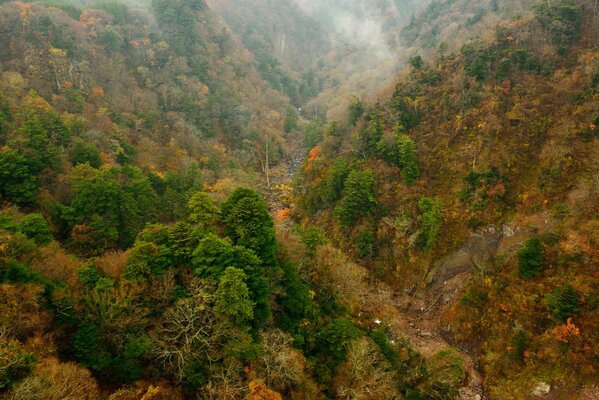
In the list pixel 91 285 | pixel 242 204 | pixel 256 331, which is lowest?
pixel 256 331

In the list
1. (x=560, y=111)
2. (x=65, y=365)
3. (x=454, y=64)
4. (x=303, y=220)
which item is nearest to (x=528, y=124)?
(x=560, y=111)

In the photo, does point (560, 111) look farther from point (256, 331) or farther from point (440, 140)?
point (256, 331)

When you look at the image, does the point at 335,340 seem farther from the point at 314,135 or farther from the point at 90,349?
the point at 314,135

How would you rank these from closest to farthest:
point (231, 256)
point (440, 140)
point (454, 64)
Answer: point (231, 256) → point (440, 140) → point (454, 64)

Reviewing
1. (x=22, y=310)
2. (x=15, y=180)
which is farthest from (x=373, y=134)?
(x=22, y=310)

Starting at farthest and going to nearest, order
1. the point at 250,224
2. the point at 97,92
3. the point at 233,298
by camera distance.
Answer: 1. the point at 97,92
2. the point at 250,224
3. the point at 233,298

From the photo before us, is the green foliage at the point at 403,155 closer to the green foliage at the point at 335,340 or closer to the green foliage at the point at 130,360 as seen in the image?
the green foliage at the point at 335,340
